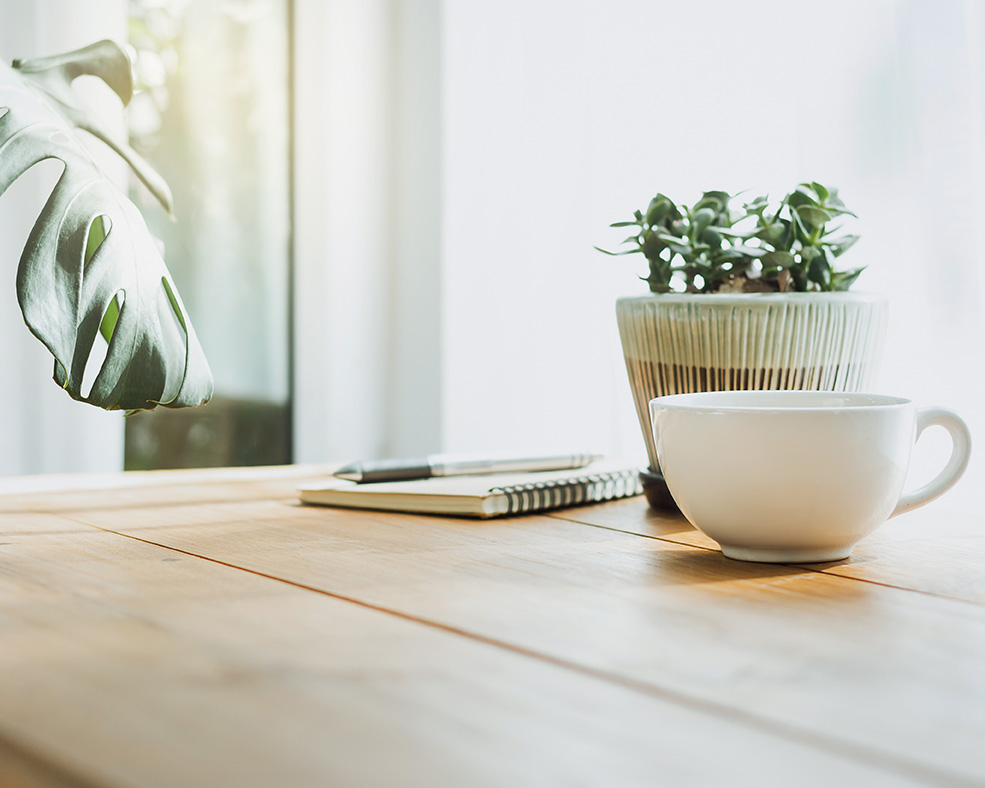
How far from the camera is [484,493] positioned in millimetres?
700

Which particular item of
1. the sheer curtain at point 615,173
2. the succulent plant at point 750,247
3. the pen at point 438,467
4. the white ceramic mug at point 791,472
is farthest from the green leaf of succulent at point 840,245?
the sheer curtain at point 615,173

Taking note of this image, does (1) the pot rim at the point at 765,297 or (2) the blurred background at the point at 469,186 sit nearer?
(1) the pot rim at the point at 765,297

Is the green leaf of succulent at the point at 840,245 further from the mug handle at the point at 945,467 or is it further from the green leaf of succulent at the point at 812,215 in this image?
the mug handle at the point at 945,467

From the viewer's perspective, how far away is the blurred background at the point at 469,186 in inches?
44.0

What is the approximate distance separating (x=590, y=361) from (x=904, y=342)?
0.62 metres

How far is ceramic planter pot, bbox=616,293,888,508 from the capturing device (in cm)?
70

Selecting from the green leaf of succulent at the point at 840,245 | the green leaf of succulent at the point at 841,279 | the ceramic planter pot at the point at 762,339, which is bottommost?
the ceramic planter pot at the point at 762,339

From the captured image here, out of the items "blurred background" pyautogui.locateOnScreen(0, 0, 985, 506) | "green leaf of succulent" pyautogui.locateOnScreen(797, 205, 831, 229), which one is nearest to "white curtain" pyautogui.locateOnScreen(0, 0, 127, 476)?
"blurred background" pyautogui.locateOnScreen(0, 0, 985, 506)

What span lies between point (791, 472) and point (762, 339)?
0.66 feet

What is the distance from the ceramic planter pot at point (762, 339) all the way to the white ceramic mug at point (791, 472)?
0.44 ft

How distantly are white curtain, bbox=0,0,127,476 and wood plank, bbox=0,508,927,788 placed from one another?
1.27 m

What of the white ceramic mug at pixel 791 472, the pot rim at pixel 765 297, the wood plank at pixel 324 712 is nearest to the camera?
the wood plank at pixel 324 712

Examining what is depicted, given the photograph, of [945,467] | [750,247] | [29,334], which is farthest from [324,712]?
[29,334]

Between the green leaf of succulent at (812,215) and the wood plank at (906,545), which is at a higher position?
the green leaf of succulent at (812,215)
